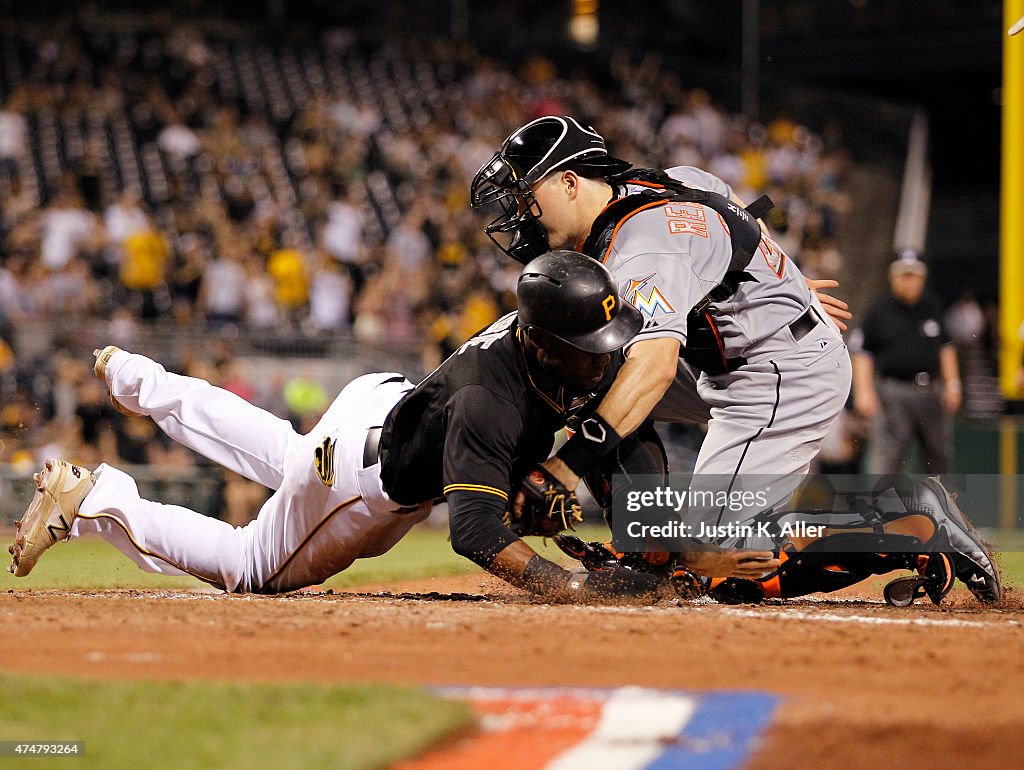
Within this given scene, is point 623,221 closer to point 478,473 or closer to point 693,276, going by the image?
point 693,276

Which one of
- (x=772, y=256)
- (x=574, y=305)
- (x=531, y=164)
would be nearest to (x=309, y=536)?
(x=574, y=305)

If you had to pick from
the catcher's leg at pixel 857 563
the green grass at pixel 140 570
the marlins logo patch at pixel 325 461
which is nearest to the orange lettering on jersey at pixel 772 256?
the catcher's leg at pixel 857 563

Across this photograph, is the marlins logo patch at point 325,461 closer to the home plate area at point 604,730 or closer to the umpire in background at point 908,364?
the home plate area at point 604,730

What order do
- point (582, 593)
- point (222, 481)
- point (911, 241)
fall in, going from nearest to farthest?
1. point (582, 593)
2. point (222, 481)
3. point (911, 241)

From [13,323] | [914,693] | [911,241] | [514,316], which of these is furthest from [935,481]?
[911,241]

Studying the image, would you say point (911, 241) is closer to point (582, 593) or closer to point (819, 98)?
point (819, 98)

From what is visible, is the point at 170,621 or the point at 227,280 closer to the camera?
the point at 170,621

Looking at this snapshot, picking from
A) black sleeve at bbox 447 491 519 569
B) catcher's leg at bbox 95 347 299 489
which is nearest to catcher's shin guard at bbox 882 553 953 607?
black sleeve at bbox 447 491 519 569

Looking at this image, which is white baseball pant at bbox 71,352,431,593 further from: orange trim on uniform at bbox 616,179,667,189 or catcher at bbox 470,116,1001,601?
orange trim on uniform at bbox 616,179,667,189

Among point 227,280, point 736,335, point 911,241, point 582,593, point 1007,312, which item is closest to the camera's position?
point 582,593
